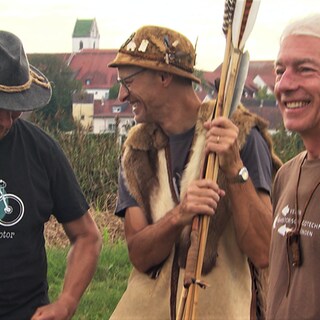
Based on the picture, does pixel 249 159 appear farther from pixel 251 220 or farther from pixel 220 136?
pixel 220 136

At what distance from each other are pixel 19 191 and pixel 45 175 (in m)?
0.14

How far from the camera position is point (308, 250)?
278 cm

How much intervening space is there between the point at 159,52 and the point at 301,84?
3.84ft

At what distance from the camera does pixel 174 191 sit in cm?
388

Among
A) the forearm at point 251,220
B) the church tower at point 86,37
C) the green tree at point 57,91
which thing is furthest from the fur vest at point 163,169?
the church tower at point 86,37

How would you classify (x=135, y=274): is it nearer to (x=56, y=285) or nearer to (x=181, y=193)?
(x=181, y=193)

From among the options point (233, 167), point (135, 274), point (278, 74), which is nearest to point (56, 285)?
point (135, 274)

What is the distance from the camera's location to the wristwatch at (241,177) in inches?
138

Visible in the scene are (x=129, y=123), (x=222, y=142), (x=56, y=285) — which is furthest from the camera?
(x=129, y=123)

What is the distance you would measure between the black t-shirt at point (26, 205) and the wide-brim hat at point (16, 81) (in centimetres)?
16

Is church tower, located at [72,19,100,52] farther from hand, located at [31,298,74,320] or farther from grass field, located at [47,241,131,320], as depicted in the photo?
hand, located at [31,298,74,320]

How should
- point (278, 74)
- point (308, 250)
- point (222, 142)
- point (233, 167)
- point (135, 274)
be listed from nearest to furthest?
point (308, 250), point (278, 74), point (222, 142), point (233, 167), point (135, 274)

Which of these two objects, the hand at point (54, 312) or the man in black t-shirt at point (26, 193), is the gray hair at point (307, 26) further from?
the hand at point (54, 312)

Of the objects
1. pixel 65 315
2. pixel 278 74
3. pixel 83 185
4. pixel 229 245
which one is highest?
pixel 278 74
